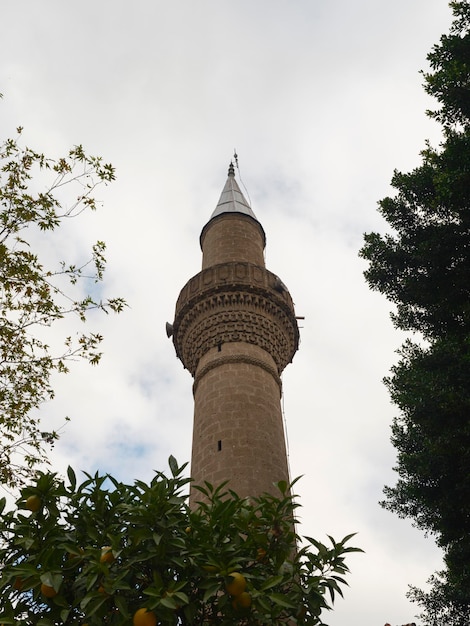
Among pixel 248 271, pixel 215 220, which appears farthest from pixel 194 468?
pixel 215 220

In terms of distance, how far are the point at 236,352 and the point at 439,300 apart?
483cm

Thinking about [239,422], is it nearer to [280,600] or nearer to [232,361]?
[232,361]

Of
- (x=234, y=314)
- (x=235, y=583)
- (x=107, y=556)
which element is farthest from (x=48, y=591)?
(x=234, y=314)

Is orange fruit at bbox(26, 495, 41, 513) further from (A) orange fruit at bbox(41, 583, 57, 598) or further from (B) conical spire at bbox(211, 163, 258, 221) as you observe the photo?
(B) conical spire at bbox(211, 163, 258, 221)

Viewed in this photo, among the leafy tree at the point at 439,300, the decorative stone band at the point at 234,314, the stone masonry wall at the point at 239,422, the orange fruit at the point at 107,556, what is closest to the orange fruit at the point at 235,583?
the orange fruit at the point at 107,556

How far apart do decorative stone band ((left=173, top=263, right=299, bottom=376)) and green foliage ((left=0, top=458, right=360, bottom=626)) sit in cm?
753

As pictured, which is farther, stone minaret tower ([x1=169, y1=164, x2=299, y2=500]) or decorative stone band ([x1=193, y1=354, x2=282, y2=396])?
decorative stone band ([x1=193, y1=354, x2=282, y2=396])

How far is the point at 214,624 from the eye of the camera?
4.74 m

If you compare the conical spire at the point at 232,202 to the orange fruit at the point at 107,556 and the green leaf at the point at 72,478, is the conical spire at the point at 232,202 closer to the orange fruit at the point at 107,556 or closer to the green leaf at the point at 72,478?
the green leaf at the point at 72,478

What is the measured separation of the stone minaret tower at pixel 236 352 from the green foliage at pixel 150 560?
4993mm

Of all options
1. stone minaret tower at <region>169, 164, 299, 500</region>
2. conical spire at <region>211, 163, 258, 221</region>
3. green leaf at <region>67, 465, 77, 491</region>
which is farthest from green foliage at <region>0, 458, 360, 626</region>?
conical spire at <region>211, 163, 258, 221</region>

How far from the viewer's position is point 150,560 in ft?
15.1

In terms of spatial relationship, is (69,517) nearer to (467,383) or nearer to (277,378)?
(467,383)

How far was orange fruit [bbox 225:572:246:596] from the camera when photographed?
4.29m
